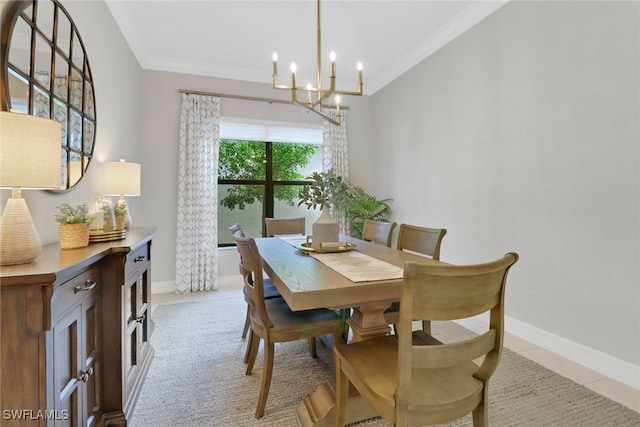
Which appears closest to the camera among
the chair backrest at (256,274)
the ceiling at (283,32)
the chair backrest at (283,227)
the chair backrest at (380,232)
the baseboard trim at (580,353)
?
the chair backrest at (256,274)

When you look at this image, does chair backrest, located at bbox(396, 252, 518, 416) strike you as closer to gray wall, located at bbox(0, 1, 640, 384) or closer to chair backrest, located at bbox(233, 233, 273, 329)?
chair backrest, located at bbox(233, 233, 273, 329)

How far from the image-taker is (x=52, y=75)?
1.51 m

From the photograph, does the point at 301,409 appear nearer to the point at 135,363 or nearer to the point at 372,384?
the point at 372,384

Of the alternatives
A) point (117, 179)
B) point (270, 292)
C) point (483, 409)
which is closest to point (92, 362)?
point (270, 292)

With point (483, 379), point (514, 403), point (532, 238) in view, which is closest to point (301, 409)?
point (483, 379)

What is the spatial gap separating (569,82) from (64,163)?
128 inches

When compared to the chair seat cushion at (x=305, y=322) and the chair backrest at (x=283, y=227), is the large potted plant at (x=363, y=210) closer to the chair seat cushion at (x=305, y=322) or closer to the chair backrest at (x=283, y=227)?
the chair backrest at (x=283, y=227)

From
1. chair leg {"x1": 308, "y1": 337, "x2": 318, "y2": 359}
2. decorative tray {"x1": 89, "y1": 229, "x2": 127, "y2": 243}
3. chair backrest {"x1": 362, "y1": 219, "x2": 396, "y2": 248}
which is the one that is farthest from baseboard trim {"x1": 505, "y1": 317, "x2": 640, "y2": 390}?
decorative tray {"x1": 89, "y1": 229, "x2": 127, "y2": 243}

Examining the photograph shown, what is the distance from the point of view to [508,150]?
2426mm

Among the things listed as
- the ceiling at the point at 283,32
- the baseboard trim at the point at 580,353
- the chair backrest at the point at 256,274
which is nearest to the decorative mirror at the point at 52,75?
the chair backrest at the point at 256,274

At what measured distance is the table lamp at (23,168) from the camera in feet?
2.81

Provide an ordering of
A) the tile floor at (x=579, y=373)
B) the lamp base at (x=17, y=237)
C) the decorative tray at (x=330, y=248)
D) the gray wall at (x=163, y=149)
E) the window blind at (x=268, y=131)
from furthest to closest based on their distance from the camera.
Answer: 1. the window blind at (x=268, y=131)
2. the gray wall at (x=163, y=149)
3. the decorative tray at (x=330, y=248)
4. the tile floor at (x=579, y=373)
5. the lamp base at (x=17, y=237)

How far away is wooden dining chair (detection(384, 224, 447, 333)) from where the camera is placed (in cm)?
176

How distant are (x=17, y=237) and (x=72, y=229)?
0.34 m
